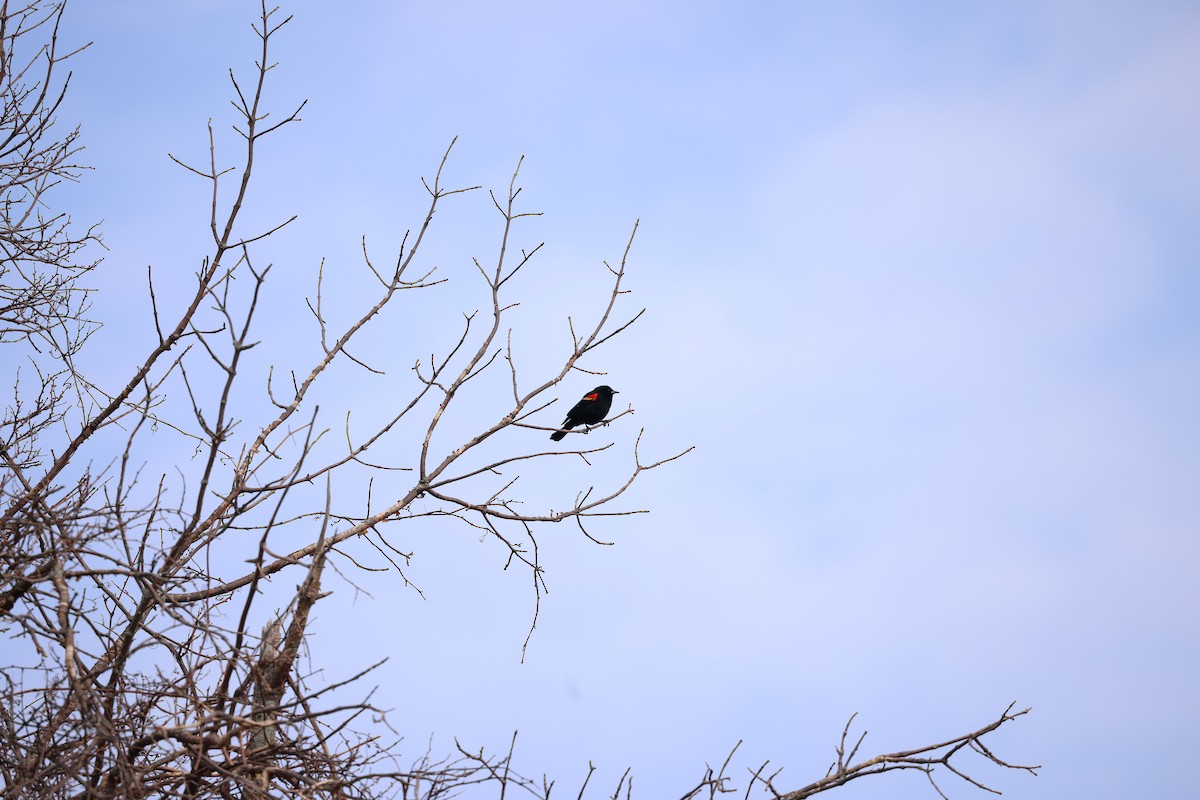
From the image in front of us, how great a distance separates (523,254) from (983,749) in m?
2.95

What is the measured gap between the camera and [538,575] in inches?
213

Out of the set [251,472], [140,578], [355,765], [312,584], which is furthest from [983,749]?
[251,472]

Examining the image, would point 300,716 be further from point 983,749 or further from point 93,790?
point 983,749

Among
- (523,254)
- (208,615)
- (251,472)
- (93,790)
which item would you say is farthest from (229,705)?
(523,254)

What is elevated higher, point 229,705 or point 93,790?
point 229,705

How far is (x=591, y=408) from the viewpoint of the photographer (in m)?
11.9

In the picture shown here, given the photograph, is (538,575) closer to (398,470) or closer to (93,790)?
(398,470)

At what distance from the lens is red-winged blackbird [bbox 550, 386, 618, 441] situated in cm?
1184

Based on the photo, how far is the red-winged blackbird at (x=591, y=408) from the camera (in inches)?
466

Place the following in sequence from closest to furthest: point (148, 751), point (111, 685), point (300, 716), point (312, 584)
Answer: point (300, 716), point (111, 685), point (148, 751), point (312, 584)

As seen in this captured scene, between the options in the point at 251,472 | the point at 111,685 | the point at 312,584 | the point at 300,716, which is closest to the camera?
the point at 300,716

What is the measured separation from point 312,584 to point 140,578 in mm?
915

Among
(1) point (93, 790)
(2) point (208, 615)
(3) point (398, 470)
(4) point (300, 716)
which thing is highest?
(3) point (398, 470)

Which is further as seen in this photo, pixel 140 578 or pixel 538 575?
pixel 538 575
